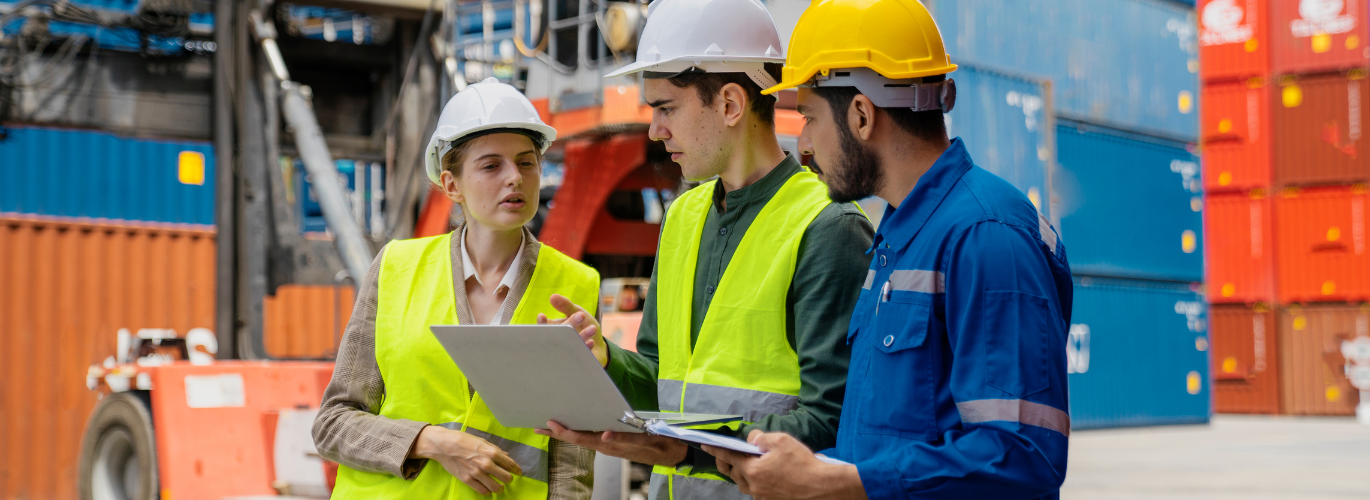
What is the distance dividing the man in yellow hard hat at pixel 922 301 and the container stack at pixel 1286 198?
25982mm

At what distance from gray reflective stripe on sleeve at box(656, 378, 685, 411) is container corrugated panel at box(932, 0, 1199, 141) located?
15.4 m

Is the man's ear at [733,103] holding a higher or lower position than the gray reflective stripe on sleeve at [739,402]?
higher

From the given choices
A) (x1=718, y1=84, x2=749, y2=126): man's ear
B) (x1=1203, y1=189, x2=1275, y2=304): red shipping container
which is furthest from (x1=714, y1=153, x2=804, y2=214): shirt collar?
(x1=1203, y1=189, x2=1275, y2=304): red shipping container

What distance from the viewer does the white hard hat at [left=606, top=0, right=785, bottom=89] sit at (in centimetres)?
258

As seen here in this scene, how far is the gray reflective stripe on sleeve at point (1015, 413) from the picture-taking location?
1.72m

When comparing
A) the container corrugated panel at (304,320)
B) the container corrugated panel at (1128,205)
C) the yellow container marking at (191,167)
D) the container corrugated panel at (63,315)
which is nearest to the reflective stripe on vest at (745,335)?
the yellow container marking at (191,167)

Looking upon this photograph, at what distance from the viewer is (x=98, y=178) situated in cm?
1015

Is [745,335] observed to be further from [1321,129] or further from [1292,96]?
[1292,96]

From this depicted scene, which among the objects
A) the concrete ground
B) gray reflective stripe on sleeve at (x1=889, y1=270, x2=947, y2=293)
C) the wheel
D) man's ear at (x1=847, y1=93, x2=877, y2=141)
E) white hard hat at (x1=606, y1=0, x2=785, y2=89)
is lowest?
the concrete ground

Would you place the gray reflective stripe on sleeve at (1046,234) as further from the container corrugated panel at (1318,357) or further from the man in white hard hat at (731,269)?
the container corrugated panel at (1318,357)

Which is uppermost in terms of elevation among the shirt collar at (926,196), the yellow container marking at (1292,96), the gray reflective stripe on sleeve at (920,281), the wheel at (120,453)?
the yellow container marking at (1292,96)

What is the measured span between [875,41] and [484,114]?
103 centimetres

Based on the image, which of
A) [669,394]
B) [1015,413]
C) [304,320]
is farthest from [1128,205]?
[1015,413]

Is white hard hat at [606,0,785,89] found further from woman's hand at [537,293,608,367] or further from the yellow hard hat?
woman's hand at [537,293,608,367]
